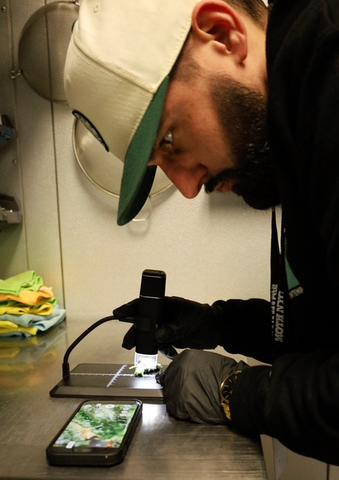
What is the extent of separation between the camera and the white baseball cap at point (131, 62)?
0.49m

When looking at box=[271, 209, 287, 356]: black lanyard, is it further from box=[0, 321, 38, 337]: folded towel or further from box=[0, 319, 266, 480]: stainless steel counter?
box=[0, 321, 38, 337]: folded towel

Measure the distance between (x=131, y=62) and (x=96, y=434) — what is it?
0.47m

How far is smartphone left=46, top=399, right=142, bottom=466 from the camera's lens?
0.46 metres

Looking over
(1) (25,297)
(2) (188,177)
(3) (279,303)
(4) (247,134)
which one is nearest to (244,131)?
(4) (247,134)

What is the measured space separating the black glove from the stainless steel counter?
16 millimetres

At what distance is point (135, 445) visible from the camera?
0.52m

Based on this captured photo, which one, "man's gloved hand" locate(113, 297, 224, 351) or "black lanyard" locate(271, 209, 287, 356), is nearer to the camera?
"black lanyard" locate(271, 209, 287, 356)

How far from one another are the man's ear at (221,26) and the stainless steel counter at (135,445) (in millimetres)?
490

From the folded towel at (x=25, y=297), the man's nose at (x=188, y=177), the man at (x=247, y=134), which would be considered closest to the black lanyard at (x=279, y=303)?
the man at (x=247, y=134)

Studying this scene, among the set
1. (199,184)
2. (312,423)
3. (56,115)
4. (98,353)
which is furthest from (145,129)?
(56,115)

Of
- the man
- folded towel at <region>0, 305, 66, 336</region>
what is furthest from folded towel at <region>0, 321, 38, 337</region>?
the man

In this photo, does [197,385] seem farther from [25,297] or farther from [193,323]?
[25,297]

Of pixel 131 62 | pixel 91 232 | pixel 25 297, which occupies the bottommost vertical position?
pixel 25 297

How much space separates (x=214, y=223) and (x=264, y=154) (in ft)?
2.19
